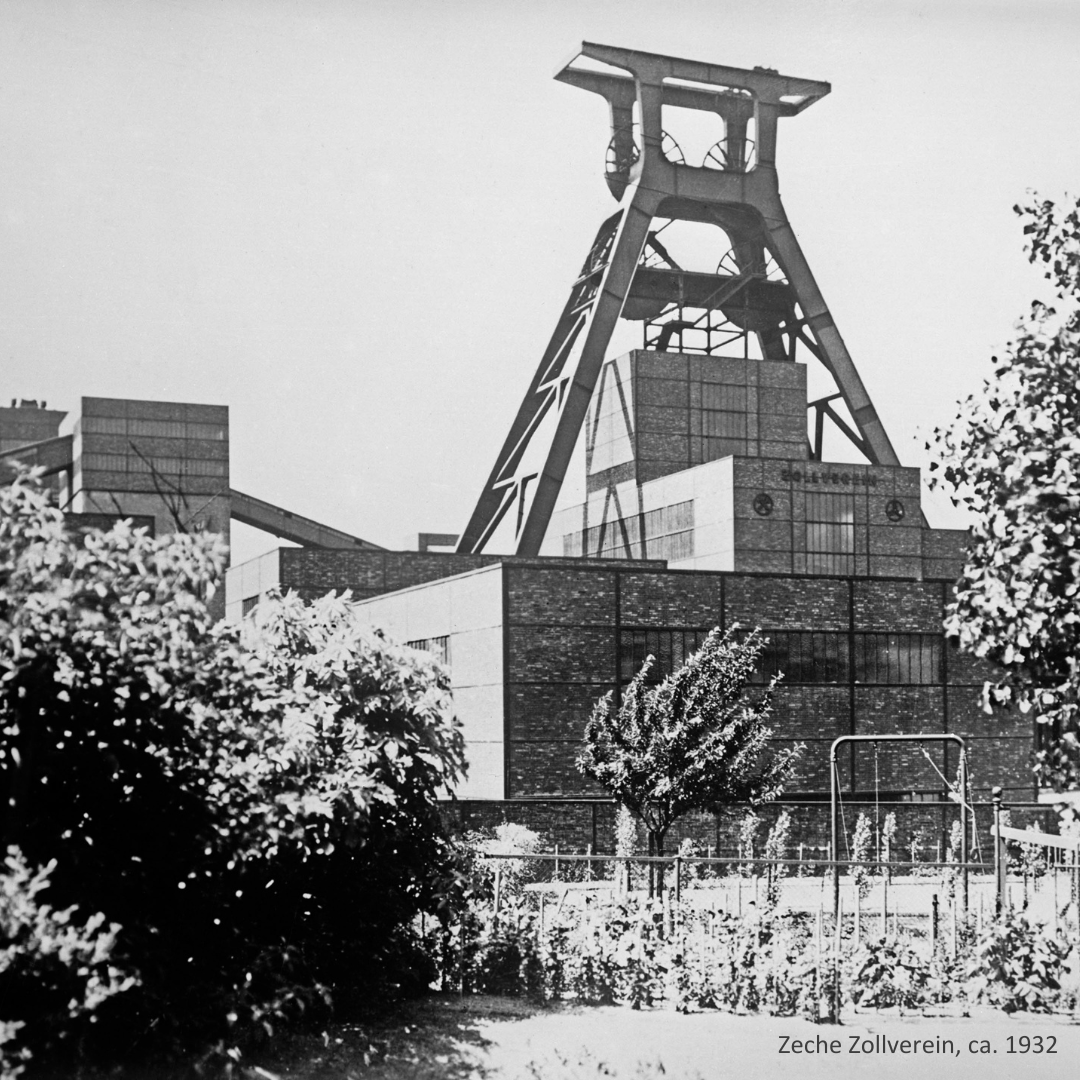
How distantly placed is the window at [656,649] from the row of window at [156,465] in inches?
523

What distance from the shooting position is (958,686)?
110ft

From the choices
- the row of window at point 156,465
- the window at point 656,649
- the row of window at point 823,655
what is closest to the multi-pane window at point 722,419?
the row of window at point 823,655

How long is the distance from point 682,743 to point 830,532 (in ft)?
74.5

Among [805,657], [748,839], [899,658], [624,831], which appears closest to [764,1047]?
[624,831]

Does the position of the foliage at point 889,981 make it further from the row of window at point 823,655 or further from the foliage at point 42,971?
the row of window at point 823,655

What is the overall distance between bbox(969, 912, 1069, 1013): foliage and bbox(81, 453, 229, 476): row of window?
28.7 metres

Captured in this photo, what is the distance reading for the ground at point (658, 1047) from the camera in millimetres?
9148

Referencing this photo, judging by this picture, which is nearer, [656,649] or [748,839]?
[748,839]

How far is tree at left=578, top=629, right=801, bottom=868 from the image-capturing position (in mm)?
21625

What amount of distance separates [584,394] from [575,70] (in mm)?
10700

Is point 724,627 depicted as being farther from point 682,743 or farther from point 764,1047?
point 764,1047

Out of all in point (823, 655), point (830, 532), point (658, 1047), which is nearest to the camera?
point (658, 1047)

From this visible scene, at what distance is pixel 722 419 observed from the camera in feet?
154

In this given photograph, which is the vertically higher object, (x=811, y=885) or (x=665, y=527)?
(x=665, y=527)
